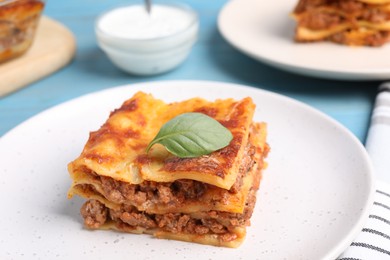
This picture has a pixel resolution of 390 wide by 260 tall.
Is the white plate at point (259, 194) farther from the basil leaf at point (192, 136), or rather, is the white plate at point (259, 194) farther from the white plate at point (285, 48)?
the white plate at point (285, 48)

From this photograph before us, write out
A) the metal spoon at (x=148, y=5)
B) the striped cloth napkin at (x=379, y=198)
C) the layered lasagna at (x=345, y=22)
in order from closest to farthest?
the striped cloth napkin at (x=379, y=198), the layered lasagna at (x=345, y=22), the metal spoon at (x=148, y=5)

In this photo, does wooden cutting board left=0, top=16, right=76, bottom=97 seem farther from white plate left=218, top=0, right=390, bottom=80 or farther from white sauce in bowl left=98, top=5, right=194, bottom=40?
white plate left=218, top=0, right=390, bottom=80

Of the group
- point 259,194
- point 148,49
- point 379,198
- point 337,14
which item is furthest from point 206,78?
point 379,198

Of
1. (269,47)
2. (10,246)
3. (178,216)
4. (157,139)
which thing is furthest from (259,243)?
(269,47)

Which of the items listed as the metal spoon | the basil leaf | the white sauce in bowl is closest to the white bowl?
the white sauce in bowl

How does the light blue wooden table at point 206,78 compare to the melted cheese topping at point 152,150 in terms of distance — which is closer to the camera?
the melted cheese topping at point 152,150

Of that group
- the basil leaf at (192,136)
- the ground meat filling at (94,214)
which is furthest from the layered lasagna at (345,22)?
the ground meat filling at (94,214)

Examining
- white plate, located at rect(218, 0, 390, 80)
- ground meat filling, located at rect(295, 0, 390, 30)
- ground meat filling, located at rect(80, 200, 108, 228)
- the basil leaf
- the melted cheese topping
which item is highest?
the basil leaf

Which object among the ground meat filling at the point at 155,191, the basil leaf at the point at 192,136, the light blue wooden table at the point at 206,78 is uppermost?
the basil leaf at the point at 192,136
